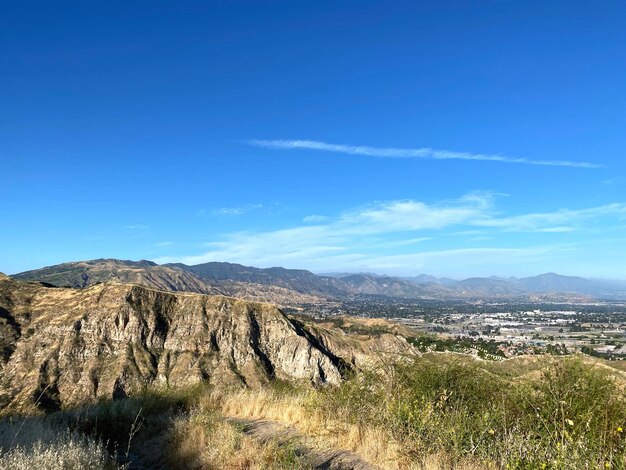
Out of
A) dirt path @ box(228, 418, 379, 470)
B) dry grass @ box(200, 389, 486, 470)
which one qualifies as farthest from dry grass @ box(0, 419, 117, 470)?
dry grass @ box(200, 389, 486, 470)

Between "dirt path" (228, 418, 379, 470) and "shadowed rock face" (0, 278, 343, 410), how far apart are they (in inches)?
2623

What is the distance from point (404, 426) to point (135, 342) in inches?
3664

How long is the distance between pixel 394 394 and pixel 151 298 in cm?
10207

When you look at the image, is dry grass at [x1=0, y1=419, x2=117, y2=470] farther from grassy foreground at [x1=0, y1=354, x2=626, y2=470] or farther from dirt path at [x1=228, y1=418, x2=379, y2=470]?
dirt path at [x1=228, y1=418, x2=379, y2=470]

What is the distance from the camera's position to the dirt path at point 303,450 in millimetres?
6598

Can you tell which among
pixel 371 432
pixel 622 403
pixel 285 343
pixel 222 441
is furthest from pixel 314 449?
pixel 285 343

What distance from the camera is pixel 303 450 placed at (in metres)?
7.27

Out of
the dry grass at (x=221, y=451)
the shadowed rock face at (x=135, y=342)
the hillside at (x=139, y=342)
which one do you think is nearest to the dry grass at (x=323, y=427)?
the dry grass at (x=221, y=451)

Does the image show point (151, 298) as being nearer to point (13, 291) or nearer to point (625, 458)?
point (13, 291)

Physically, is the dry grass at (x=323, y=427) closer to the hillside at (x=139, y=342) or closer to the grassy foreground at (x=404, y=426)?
the grassy foreground at (x=404, y=426)

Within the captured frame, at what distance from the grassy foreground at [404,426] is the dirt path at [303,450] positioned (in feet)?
0.52

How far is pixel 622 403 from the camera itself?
677 cm

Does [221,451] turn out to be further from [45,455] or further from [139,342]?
[139,342]

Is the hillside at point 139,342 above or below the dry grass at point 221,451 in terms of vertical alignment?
below
